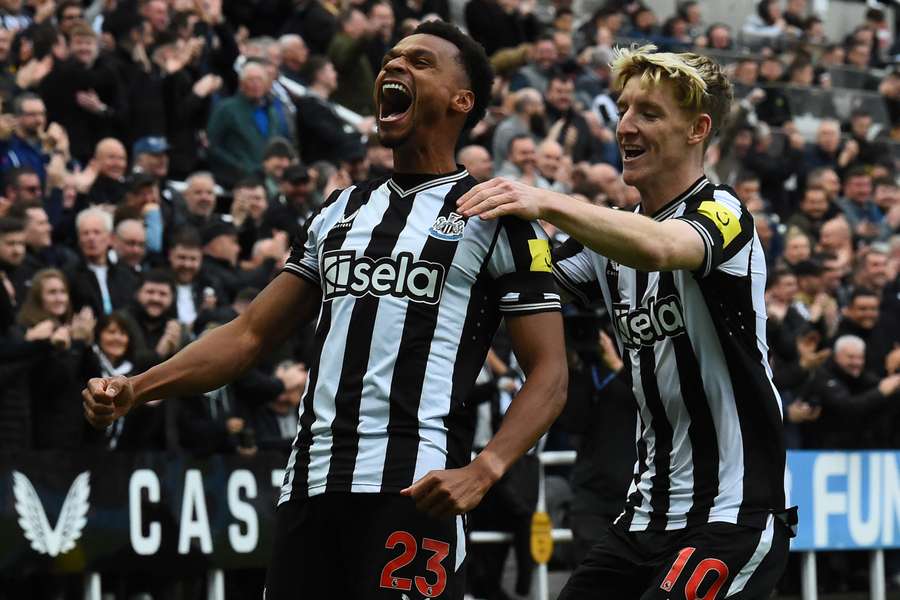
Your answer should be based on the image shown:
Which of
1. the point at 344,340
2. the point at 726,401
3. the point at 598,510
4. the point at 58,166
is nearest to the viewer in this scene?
the point at 344,340

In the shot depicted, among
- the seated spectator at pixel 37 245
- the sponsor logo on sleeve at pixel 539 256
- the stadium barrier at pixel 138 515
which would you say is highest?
the seated spectator at pixel 37 245

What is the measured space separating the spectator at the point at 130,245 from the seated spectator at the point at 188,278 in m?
0.20

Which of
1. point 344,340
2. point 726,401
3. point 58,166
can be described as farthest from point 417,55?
point 58,166

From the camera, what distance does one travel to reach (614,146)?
17078mm

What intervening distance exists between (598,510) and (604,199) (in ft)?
15.1

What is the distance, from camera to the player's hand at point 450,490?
15.2ft

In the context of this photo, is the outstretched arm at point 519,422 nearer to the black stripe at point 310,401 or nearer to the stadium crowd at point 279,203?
the black stripe at point 310,401

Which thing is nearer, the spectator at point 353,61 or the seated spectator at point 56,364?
the seated spectator at point 56,364

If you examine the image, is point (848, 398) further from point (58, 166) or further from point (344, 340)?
point (344, 340)

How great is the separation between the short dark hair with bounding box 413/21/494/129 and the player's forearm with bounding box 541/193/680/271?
532mm

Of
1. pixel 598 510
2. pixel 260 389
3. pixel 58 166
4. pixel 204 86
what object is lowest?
pixel 598 510

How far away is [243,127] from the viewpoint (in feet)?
45.5

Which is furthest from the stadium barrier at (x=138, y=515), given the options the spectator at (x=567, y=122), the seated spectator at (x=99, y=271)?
the spectator at (x=567, y=122)

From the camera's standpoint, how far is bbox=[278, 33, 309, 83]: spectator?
1519 cm
